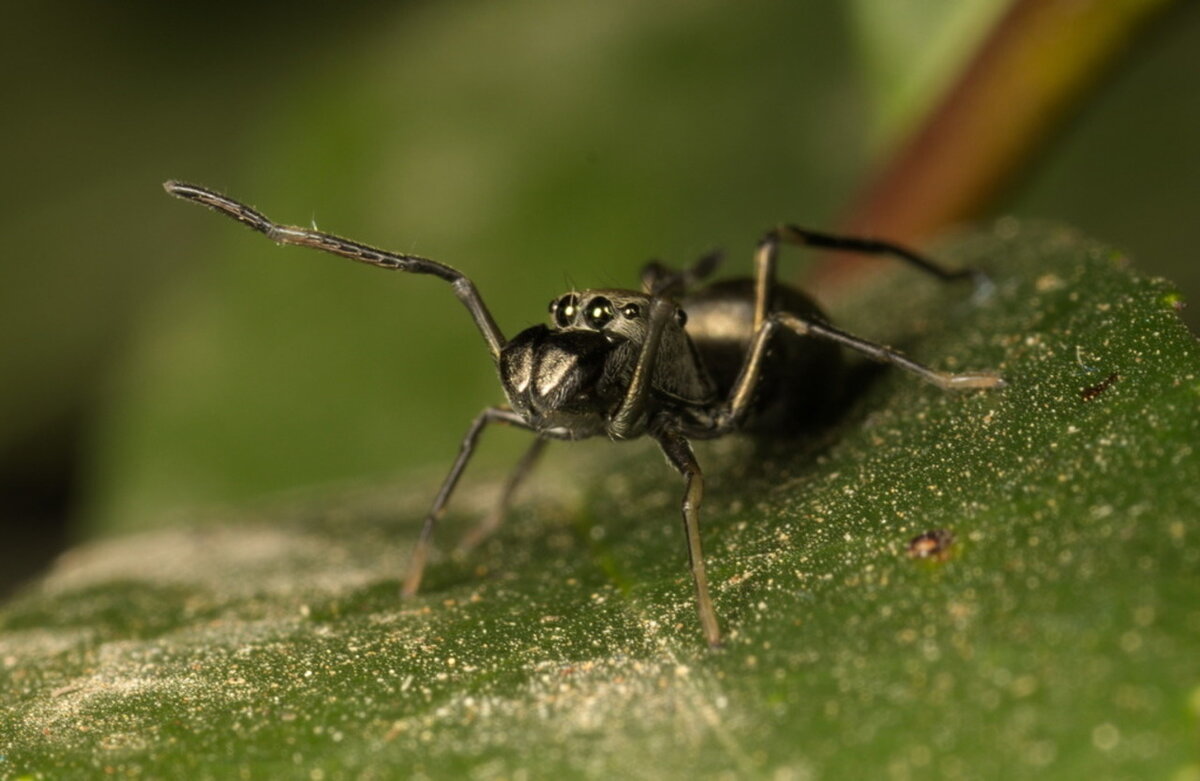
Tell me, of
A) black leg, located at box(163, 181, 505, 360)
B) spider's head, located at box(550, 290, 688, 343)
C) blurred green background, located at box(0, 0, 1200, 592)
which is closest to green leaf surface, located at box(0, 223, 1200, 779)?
spider's head, located at box(550, 290, 688, 343)

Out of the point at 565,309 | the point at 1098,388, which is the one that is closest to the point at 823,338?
the point at 565,309

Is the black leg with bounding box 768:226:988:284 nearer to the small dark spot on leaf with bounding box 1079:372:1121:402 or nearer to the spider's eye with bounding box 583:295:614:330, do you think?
the spider's eye with bounding box 583:295:614:330

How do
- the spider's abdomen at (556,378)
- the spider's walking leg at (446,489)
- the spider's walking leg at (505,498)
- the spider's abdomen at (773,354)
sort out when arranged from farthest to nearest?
the spider's walking leg at (505,498) → the spider's abdomen at (773,354) → the spider's walking leg at (446,489) → the spider's abdomen at (556,378)

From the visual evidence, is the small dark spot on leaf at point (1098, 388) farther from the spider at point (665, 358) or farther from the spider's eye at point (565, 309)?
the spider's eye at point (565, 309)

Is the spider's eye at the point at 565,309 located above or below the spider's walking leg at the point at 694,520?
above

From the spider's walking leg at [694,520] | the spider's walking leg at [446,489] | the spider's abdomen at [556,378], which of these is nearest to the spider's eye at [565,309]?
the spider's abdomen at [556,378]
